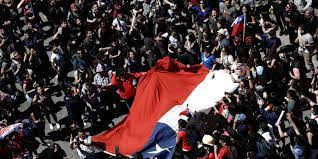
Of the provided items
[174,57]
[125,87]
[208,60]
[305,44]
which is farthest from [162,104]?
[305,44]

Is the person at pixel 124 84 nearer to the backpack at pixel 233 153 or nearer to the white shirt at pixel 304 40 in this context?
the backpack at pixel 233 153

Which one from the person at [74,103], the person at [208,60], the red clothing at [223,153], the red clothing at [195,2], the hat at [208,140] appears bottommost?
the red clothing at [223,153]

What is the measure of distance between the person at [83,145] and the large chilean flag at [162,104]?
1.59 ft

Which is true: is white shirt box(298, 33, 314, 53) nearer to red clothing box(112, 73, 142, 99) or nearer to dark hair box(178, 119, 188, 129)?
dark hair box(178, 119, 188, 129)

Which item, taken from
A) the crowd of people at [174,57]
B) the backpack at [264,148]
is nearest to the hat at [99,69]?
the crowd of people at [174,57]

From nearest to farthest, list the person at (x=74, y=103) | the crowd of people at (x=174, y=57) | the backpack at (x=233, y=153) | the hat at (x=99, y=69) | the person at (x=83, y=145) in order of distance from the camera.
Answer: the backpack at (x=233, y=153)
the crowd of people at (x=174, y=57)
the person at (x=83, y=145)
the person at (x=74, y=103)
the hat at (x=99, y=69)

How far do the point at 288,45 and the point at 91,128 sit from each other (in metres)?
6.84

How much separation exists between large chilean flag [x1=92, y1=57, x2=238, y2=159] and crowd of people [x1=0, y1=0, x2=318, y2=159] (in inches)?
15.3

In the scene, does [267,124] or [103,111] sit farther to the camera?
[103,111]

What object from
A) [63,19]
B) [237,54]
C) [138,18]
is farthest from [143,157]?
[63,19]

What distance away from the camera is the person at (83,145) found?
16.0 m

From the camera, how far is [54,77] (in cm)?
2091

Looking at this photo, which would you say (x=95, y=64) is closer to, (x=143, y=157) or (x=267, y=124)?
(x=143, y=157)

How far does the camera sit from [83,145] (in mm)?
16031
